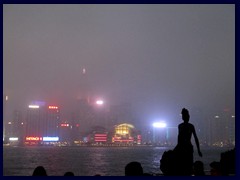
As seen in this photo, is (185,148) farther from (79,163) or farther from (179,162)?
(79,163)

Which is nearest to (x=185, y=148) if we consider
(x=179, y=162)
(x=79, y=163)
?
(x=179, y=162)

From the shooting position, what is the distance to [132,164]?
164 inches

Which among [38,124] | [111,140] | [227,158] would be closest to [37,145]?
[38,124]

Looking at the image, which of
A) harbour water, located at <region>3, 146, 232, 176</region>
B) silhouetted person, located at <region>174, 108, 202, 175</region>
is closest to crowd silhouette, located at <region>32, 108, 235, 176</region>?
silhouetted person, located at <region>174, 108, 202, 175</region>

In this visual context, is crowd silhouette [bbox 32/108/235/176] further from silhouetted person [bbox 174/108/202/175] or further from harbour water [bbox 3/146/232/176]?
harbour water [bbox 3/146/232/176]

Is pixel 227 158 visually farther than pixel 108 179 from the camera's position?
Yes

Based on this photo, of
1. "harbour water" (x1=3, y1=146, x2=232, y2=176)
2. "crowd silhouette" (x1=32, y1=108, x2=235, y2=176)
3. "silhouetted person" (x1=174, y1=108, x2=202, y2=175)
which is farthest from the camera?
"harbour water" (x1=3, y1=146, x2=232, y2=176)

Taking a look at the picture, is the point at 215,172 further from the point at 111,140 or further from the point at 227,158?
the point at 111,140

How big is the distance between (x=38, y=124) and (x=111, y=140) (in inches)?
1614

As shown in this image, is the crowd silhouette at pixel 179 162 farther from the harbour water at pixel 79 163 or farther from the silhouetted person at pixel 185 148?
the harbour water at pixel 79 163

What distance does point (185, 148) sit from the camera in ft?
16.3

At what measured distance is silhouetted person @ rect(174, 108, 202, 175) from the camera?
4.61 meters

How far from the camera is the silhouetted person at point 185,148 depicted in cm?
461
